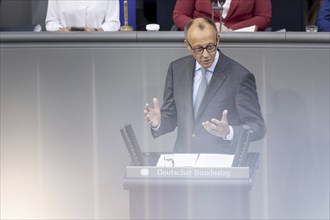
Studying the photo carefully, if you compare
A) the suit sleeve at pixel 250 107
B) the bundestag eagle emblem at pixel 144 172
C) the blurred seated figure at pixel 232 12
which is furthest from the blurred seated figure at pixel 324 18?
the bundestag eagle emblem at pixel 144 172

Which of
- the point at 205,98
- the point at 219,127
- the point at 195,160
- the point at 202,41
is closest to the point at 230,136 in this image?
the point at 219,127

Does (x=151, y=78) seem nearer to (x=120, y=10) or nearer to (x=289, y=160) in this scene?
(x=289, y=160)

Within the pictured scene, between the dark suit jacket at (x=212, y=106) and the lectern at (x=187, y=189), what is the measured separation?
0.39 m

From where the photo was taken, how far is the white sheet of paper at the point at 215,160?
144 inches

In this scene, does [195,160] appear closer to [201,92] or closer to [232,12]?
[201,92]

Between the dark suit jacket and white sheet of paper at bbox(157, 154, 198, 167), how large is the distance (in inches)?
8.3

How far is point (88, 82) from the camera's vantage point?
4543 millimetres

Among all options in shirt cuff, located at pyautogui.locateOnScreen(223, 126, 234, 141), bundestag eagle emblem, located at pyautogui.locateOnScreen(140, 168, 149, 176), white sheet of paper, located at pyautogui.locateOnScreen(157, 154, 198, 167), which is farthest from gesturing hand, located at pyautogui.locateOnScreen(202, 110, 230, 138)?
bundestag eagle emblem, located at pyautogui.locateOnScreen(140, 168, 149, 176)

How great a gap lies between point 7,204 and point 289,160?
1.29 metres

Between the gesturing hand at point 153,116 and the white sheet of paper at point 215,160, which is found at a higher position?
the gesturing hand at point 153,116

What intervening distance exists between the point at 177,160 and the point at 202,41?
559 mm

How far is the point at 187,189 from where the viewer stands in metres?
3.65

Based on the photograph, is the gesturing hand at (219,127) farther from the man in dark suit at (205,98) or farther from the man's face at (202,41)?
the man's face at (202,41)

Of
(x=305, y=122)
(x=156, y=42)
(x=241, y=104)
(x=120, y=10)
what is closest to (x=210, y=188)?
(x=241, y=104)
